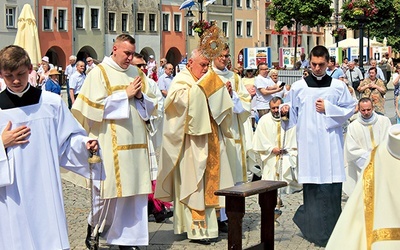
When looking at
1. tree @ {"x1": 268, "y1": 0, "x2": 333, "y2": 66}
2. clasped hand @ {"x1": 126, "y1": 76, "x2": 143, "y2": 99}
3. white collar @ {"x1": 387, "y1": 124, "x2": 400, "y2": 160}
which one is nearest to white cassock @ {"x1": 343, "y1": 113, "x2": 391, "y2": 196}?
clasped hand @ {"x1": 126, "y1": 76, "x2": 143, "y2": 99}

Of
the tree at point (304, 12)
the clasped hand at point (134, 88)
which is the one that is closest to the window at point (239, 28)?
the tree at point (304, 12)

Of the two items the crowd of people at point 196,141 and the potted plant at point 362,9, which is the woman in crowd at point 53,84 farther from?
the potted plant at point 362,9

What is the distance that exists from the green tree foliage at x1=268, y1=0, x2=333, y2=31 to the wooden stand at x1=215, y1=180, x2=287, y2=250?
58852 mm

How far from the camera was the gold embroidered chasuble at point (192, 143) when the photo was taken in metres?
9.20

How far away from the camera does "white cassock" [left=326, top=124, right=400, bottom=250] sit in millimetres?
4531

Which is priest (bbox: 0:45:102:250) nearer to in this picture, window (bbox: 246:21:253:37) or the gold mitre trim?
the gold mitre trim

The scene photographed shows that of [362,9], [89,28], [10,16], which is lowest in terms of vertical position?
[362,9]

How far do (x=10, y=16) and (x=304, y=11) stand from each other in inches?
896

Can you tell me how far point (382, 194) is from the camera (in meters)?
4.57

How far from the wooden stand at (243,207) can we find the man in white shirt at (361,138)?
3.02 metres

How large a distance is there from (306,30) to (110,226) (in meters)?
82.9

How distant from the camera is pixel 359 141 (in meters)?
10.6

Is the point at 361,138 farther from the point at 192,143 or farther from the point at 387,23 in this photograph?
the point at 387,23

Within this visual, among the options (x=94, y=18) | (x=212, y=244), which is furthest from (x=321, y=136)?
(x=94, y=18)
